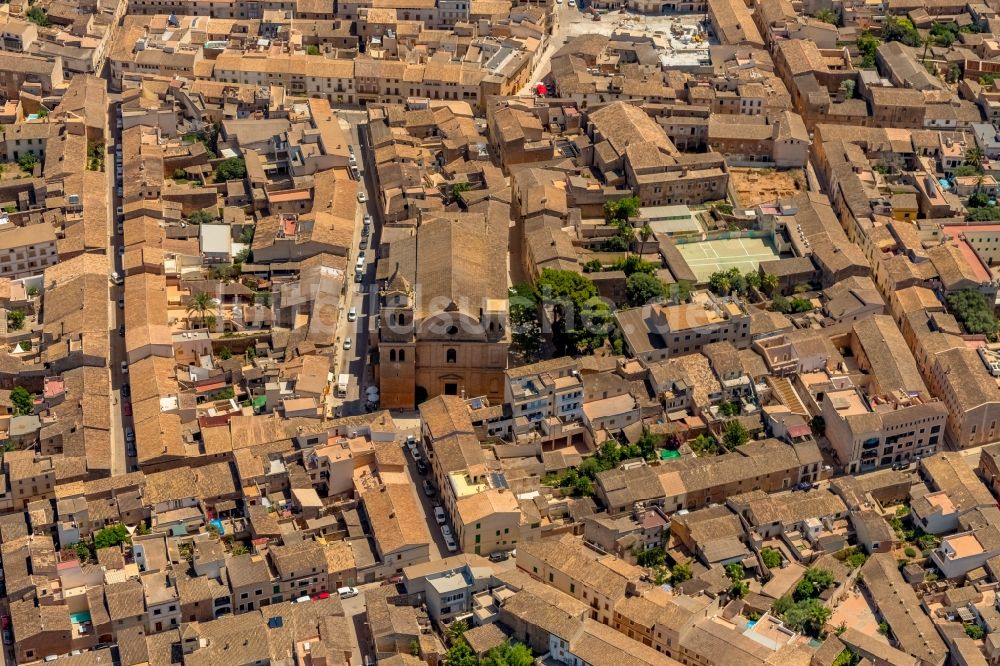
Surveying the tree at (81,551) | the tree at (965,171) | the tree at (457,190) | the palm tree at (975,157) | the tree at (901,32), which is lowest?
the tree at (81,551)

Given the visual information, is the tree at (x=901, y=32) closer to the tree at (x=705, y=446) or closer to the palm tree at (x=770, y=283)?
the palm tree at (x=770, y=283)

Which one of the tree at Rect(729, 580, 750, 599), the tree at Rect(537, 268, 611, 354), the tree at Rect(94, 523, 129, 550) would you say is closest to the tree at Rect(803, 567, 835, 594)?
the tree at Rect(729, 580, 750, 599)

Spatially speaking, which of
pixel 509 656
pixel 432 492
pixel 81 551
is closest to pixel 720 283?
pixel 432 492

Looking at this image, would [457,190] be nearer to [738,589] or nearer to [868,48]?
[738,589]

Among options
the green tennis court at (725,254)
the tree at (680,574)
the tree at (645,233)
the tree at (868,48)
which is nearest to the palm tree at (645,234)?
the tree at (645,233)

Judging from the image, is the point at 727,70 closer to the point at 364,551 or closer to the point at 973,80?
the point at 973,80

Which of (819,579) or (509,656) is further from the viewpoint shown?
(819,579)

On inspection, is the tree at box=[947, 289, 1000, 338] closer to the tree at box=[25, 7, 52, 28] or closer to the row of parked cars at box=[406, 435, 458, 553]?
the row of parked cars at box=[406, 435, 458, 553]
